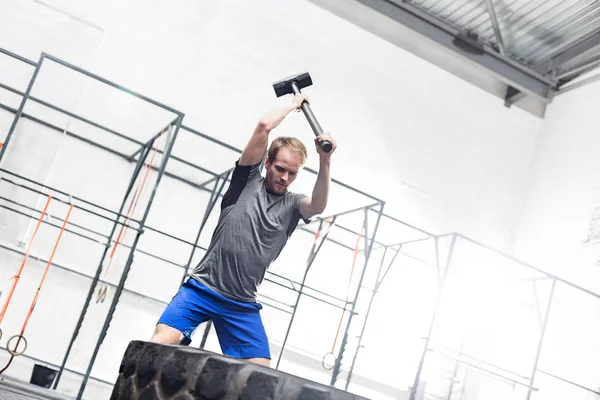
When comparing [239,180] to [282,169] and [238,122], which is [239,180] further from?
[238,122]

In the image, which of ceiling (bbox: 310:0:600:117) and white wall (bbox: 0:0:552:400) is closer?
white wall (bbox: 0:0:552:400)

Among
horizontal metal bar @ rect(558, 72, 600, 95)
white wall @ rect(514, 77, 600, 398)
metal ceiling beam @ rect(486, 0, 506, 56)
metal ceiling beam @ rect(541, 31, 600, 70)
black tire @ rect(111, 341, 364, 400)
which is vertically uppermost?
metal ceiling beam @ rect(541, 31, 600, 70)

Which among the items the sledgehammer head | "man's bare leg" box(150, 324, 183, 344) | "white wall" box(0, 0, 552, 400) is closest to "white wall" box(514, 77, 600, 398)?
"white wall" box(0, 0, 552, 400)

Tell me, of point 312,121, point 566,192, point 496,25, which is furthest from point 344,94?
point 312,121

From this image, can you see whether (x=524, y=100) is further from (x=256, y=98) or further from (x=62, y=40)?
(x=62, y=40)

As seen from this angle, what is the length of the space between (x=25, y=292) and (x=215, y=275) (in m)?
4.73

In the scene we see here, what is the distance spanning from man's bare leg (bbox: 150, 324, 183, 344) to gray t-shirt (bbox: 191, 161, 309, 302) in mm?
215

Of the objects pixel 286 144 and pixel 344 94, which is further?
pixel 344 94

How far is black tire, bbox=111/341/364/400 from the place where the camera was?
81cm

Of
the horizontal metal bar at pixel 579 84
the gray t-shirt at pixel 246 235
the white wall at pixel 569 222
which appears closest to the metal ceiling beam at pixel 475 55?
the horizontal metal bar at pixel 579 84

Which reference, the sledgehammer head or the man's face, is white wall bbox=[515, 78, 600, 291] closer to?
the sledgehammer head

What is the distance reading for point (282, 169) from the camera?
2414mm

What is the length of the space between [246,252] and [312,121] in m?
0.58

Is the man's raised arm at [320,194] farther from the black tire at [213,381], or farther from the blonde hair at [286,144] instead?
the black tire at [213,381]
